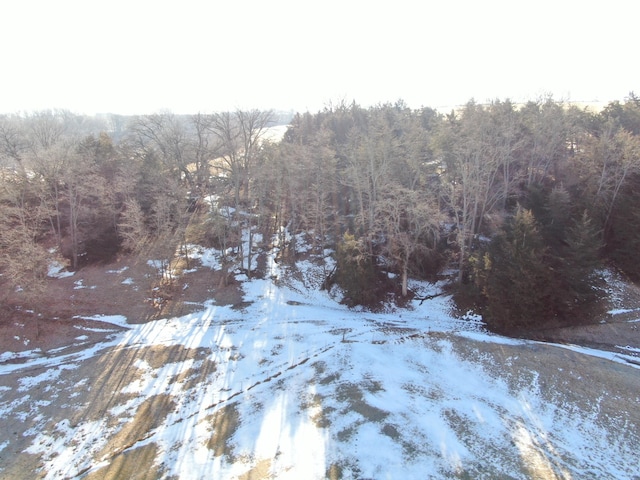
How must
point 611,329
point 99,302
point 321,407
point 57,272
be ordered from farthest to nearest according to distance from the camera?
point 57,272, point 99,302, point 611,329, point 321,407

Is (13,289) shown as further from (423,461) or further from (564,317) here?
(564,317)

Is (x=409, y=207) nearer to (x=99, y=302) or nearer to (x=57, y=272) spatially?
(x=99, y=302)

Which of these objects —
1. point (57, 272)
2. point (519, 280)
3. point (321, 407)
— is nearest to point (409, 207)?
point (519, 280)

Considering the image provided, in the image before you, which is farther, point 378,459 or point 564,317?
point 564,317

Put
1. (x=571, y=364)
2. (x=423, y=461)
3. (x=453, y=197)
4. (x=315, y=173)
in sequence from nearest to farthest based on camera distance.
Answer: (x=423, y=461) → (x=571, y=364) → (x=453, y=197) → (x=315, y=173)

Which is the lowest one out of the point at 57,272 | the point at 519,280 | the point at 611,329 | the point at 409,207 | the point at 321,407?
the point at 57,272

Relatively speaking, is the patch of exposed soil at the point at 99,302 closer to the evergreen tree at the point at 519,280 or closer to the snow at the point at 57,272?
the snow at the point at 57,272

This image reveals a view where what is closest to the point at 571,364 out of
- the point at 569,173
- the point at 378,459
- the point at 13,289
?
the point at 378,459
